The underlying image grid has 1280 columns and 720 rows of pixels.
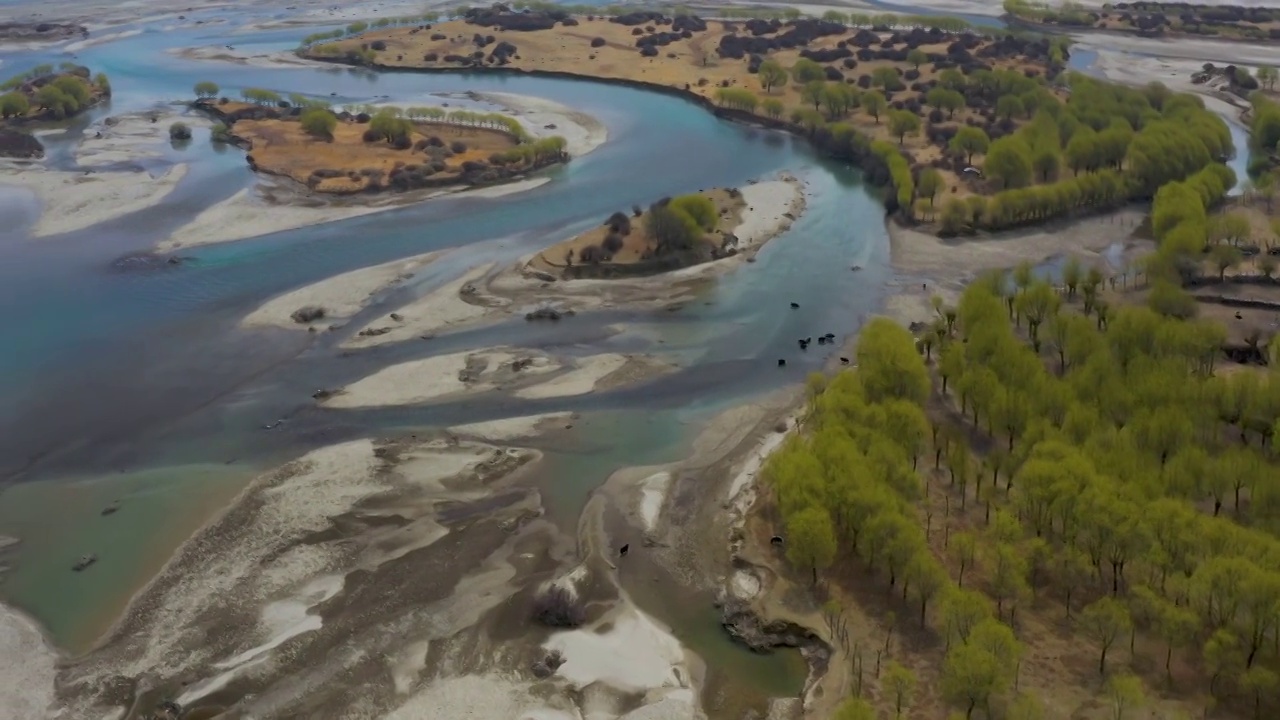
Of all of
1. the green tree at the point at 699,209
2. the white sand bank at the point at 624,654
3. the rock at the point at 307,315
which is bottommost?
the white sand bank at the point at 624,654

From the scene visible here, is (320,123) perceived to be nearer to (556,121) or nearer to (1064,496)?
(556,121)

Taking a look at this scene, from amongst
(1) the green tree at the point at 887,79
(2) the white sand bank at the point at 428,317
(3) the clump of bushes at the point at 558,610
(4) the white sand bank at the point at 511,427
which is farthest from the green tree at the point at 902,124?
(3) the clump of bushes at the point at 558,610

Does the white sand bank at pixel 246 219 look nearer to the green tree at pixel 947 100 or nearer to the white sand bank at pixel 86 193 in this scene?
the white sand bank at pixel 86 193

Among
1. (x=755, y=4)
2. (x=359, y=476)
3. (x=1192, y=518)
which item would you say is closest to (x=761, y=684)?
(x=1192, y=518)

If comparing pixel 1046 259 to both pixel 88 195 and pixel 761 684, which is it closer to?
pixel 761 684

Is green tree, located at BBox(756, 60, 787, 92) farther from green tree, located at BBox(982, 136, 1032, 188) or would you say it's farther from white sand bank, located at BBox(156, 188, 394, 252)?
white sand bank, located at BBox(156, 188, 394, 252)
